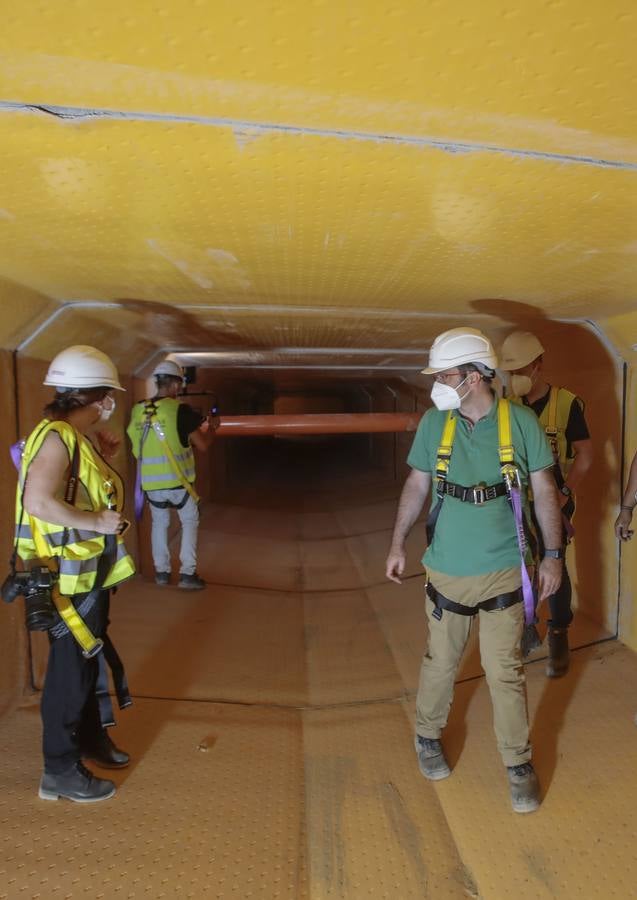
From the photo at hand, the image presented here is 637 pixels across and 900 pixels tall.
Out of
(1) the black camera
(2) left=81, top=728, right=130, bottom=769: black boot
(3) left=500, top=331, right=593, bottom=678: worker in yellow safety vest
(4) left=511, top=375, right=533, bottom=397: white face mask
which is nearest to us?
(1) the black camera

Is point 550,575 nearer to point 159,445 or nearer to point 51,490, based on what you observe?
point 51,490

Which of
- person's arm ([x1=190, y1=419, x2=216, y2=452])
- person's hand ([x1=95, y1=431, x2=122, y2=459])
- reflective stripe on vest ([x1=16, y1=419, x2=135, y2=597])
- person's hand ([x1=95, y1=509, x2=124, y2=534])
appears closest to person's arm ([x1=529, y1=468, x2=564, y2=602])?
person's hand ([x1=95, y1=509, x2=124, y2=534])

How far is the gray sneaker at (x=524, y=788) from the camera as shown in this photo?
2059 mm

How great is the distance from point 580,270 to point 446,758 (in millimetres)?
2188

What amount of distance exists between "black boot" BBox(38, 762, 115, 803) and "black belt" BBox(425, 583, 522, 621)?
151 cm

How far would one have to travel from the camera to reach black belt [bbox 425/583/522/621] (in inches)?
82.4

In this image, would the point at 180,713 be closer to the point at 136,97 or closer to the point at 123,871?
the point at 123,871

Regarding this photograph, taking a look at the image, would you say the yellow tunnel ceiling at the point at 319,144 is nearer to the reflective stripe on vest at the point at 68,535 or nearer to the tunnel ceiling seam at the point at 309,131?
the tunnel ceiling seam at the point at 309,131

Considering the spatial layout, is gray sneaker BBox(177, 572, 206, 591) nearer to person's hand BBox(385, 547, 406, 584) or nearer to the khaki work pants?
person's hand BBox(385, 547, 406, 584)

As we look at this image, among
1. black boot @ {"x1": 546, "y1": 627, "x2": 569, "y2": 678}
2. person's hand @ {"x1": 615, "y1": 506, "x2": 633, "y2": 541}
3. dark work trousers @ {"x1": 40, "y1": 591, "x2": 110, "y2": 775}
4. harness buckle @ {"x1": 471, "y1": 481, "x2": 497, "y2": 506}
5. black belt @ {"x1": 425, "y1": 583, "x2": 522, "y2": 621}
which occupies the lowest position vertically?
black boot @ {"x1": 546, "y1": 627, "x2": 569, "y2": 678}

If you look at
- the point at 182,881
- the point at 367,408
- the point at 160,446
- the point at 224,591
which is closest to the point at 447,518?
the point at 182,881

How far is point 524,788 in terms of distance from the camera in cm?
208

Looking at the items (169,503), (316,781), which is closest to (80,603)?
(316,781)

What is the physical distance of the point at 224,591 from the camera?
471cm
